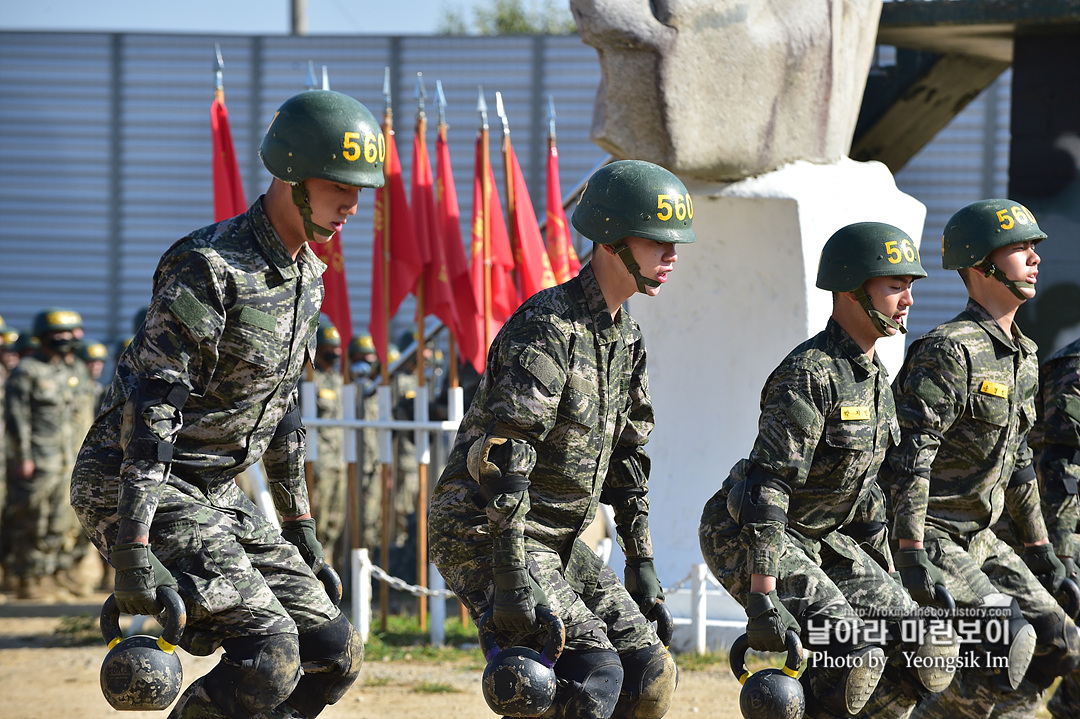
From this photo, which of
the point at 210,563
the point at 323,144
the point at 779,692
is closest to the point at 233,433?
the point at 210,563

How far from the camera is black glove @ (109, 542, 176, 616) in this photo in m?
4.04

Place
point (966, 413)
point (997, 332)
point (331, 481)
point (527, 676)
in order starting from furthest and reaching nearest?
point (331, 481) → point (997, 332) → point (966, 413) → point (527, 676)

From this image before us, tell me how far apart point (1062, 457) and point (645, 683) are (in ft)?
9.32

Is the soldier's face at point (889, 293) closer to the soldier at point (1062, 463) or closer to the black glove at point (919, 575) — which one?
the black glove at point (919, 575)

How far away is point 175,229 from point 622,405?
45.7ft

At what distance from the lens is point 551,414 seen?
4.47m

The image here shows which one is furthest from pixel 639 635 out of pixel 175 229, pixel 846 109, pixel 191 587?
pixel 175 229

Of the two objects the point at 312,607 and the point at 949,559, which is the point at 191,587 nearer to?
the point at 312,607

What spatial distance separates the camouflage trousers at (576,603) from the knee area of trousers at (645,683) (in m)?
0.04

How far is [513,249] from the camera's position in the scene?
9.92 metres

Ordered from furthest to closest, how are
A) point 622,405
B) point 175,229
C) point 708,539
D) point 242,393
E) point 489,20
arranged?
point 489,20
point 175,229
point 708,539
point 622,405
point 242,393

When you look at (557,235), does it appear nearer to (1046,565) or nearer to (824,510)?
(1046,565)

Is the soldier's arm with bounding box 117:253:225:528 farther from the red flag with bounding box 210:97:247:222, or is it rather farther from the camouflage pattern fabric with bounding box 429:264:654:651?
the red flag with bounding box 210:97:247:222

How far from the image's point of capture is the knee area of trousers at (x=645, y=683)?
Result: 4.52 m
